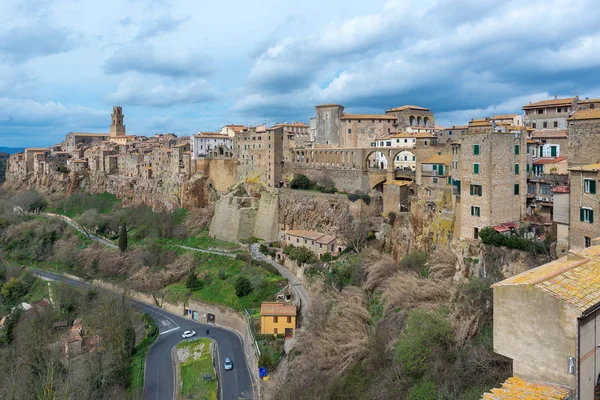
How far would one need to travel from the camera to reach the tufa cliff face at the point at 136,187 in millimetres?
52531

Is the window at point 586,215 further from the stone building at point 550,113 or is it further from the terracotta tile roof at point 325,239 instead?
the stone building at point 550,113

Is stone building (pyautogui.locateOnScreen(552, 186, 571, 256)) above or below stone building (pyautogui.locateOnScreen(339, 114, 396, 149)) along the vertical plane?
below

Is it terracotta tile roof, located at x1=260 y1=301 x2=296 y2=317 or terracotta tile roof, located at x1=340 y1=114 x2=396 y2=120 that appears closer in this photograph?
terracotta tile roof, located at x1=260 y1=301 x2=296 y2=317

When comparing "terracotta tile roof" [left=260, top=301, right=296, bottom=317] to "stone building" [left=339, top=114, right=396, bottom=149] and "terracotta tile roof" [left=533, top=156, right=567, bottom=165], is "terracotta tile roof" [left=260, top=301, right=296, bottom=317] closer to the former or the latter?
"terracotta tile roof" [left=533, top=156, right=567, bottom=165]

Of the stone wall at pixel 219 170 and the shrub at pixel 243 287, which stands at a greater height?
the stone wall at pixel 219 170

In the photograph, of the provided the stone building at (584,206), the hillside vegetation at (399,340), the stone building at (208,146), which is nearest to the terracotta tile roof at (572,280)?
the hillside vegetation at (399,340)

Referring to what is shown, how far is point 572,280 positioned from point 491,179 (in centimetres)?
1217

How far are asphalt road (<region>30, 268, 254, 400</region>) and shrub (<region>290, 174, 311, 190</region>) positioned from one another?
15211 millimetres

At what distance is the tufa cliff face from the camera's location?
172 feet

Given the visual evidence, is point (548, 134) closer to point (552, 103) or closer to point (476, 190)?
point (552, 103)

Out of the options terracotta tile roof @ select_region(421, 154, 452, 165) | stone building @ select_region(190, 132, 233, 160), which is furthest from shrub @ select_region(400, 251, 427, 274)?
Answer: stone building @ select_region(190, 132, 233, 160)

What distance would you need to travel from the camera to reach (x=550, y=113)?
37.2 metres

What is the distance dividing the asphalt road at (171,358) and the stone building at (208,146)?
78.5 ft

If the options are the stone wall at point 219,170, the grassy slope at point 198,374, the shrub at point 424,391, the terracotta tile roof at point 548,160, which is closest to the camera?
the shrub at point 424,391
